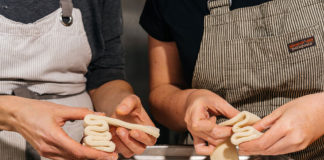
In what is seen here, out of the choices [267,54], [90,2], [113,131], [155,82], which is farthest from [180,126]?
[90,2]

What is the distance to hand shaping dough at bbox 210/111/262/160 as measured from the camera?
2.78 feet

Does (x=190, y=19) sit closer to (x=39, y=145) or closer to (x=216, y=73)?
(x=216, y=73)

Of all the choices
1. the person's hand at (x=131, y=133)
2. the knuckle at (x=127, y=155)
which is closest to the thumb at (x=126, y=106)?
the person's hand at (x=131, y=133)

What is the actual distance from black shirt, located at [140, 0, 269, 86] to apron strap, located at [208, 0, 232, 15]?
0.02m

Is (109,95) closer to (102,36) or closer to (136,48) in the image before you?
(102,36)

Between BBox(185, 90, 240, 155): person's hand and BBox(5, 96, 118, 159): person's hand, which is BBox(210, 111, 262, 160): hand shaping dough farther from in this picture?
BBox(5, 96, 118, 159): person's hand

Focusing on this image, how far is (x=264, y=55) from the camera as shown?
999 mm

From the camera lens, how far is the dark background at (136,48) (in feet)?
4.96

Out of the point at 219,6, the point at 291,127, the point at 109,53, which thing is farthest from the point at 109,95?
the point at 291,127

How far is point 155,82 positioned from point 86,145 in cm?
45

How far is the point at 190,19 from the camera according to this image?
44.4 inches

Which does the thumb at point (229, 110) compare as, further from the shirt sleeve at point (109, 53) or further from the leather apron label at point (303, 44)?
the shirt sleeve at point (109, 53)

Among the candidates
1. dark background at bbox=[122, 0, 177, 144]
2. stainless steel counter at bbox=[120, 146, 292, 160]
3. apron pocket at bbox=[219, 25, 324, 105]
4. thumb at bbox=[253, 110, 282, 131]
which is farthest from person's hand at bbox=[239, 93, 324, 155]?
dark background at bbox=[122, 0, 177, 144]

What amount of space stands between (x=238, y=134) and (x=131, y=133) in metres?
0.29
